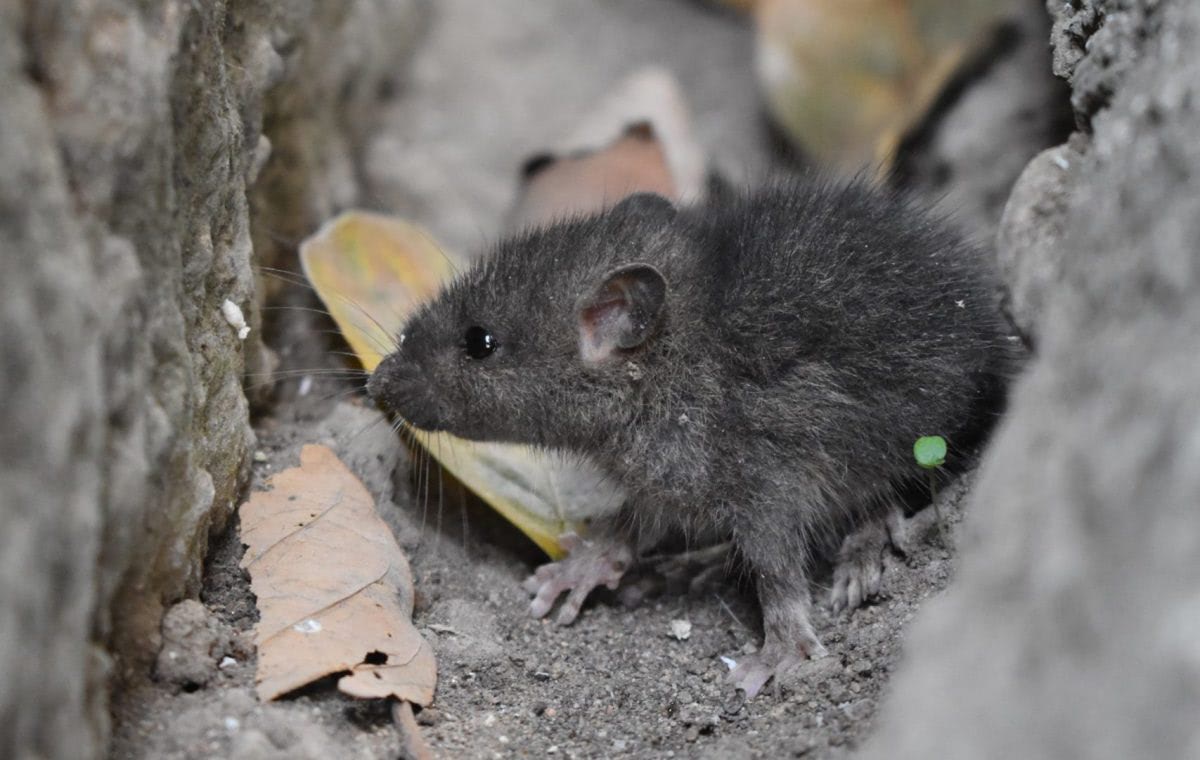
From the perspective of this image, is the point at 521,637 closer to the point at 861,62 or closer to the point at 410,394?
the point at 410,394

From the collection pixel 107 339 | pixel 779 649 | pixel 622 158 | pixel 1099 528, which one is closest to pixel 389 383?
pixel 779 649

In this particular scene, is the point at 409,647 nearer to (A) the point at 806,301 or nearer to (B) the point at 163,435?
(B) the point at 163,435

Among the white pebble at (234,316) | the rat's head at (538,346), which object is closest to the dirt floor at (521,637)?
the rat's head at (538,346)

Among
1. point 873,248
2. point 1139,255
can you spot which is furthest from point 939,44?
point 1139,255

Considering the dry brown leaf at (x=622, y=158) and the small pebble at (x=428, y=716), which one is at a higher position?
the dry brown leaf at (x=622, y=158)

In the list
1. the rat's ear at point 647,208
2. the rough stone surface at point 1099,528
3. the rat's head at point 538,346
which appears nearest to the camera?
the rough stone surface at point 1099,528

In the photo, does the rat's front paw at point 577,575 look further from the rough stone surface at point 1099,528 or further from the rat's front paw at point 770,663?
the rough stone surface at point 1099,528
